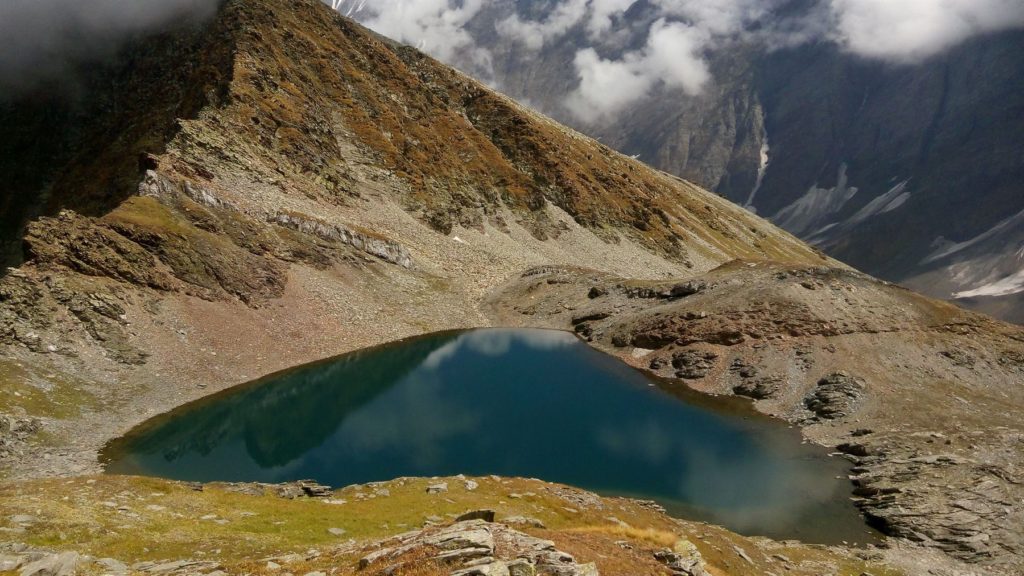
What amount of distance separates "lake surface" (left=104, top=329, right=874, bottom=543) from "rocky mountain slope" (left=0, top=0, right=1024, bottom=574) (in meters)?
3.13

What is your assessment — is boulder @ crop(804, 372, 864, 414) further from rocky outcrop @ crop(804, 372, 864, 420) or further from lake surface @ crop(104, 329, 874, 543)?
lake surface @ crop(104, 329, 874, 543)

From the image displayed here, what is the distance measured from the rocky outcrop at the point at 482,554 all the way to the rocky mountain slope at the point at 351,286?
1968 mm

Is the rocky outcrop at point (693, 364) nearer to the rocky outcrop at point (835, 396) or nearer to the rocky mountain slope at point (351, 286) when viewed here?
the rocky mountain slope at point (351, 286)

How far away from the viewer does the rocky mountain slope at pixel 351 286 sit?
3700cm

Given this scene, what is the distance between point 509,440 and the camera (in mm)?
49156

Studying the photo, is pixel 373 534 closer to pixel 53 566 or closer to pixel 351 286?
pixel 53 566

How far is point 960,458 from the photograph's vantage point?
43219 millimetres

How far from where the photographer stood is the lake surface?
1625 inches

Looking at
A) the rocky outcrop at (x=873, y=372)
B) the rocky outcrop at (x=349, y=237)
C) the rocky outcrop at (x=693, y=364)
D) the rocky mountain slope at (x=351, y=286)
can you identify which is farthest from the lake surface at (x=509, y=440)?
the rocky outcrop at (x=349, y=237)

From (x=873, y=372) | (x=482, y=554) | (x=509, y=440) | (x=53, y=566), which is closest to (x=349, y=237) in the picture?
(x=509, y=440)

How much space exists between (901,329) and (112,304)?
84173mm

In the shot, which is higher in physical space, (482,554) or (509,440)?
(509,440)

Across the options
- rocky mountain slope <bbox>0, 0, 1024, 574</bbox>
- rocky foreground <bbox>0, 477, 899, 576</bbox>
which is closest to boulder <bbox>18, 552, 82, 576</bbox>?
rocky foreground <bbox>0, 477, 899, 576</bbox>

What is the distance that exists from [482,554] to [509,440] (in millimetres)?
33002
